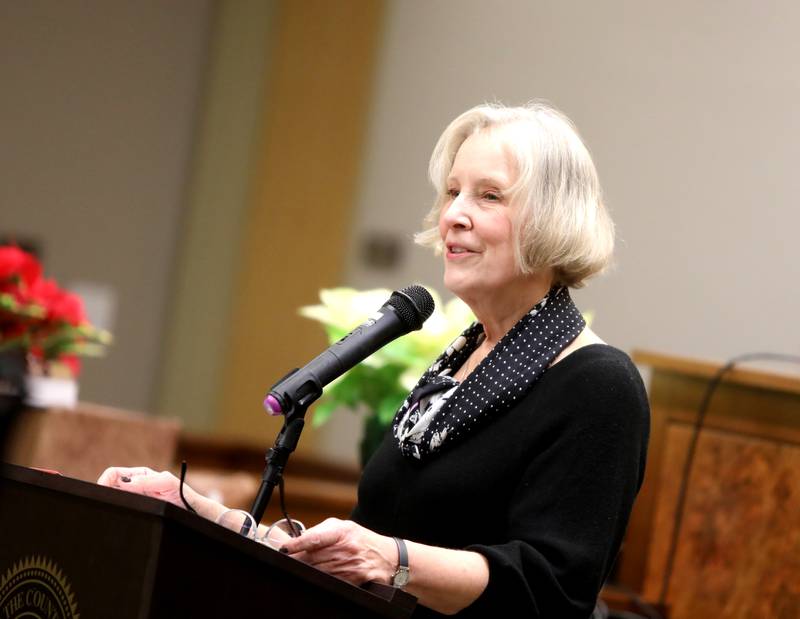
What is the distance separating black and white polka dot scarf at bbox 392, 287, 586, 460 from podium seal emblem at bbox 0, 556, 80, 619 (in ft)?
2.02

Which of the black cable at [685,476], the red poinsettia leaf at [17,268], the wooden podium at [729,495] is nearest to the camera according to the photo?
the wooden podium at [729,495]

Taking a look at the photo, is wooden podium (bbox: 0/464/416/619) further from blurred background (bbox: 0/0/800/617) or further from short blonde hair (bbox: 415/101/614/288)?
blurred background (bbox: 0/0/800/617)

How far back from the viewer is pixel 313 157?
22.7 feet

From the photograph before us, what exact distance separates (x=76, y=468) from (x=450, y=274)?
1981 millimetres

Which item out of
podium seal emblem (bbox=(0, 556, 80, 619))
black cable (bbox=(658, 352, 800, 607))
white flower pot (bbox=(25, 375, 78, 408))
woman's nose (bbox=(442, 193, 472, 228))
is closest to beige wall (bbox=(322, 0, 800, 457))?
black cable (bbox=(658, 352, 800, 607))

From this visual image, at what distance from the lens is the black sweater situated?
65.0 inches

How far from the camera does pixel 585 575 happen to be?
65.5 inches

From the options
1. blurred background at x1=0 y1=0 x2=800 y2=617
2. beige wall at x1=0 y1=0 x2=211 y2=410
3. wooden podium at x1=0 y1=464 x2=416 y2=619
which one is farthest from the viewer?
beige wall at x1=0 y1=0 x2=211 y2=410

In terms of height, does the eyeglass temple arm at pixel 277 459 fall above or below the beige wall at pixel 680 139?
below

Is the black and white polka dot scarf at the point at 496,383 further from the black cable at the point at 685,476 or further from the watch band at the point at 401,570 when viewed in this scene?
the black cable at the point at 685,476

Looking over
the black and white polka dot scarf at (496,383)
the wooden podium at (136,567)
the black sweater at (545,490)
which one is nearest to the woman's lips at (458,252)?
the black and white polka dot scarf at (496,383)

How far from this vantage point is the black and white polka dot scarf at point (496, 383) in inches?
71.0

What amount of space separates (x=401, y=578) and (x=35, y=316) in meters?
2.28

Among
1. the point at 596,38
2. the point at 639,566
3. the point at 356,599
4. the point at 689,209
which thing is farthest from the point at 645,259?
the point at 356,599
